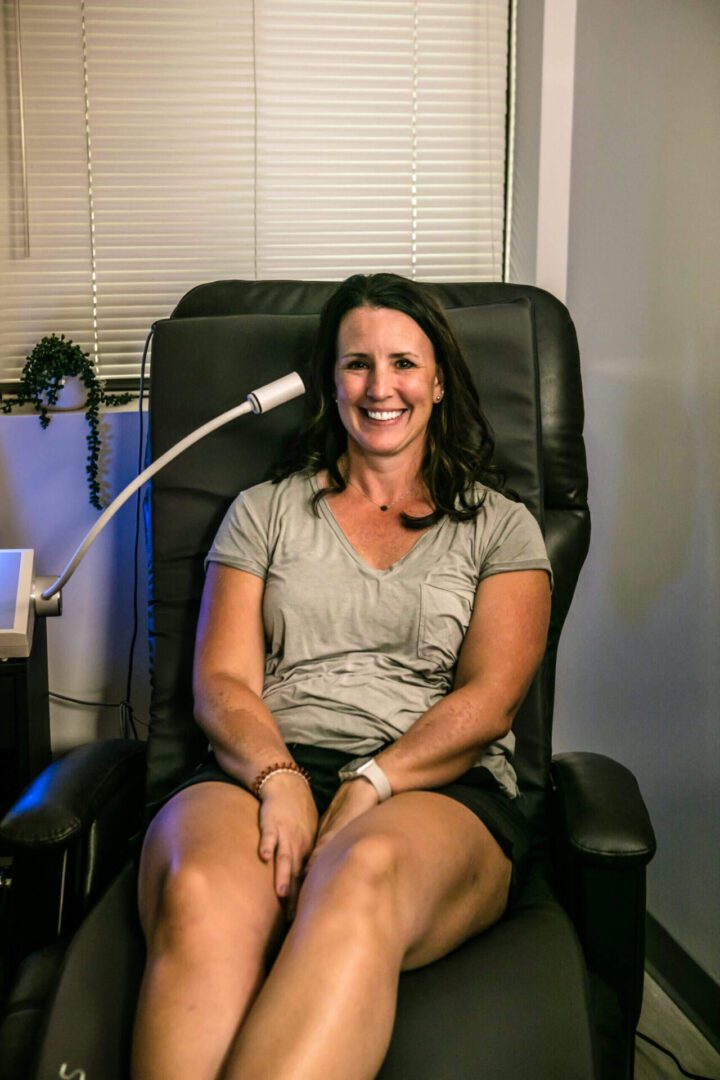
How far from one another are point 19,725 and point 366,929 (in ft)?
2.52

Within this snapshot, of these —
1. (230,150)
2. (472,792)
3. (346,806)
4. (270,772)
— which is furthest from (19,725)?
(230,150)

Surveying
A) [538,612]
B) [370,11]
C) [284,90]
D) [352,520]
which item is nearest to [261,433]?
[352,520]

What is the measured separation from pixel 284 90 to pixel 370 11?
0.80 ft

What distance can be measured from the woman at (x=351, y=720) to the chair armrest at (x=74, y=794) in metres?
0.09

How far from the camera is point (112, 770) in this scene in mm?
1534

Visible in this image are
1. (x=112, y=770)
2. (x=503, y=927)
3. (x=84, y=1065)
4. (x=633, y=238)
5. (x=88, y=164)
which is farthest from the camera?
(x=88, y=164)

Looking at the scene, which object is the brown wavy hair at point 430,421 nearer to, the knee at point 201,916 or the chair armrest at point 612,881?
the chair armrest at point 612,881

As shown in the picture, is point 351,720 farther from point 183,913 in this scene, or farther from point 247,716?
point 183,913

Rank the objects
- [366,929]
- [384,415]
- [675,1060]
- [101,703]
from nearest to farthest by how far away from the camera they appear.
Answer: [366,929] < [384,415] < [675,1060] < [101,703]

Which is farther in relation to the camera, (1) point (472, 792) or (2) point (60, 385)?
(2) point (60, 385)

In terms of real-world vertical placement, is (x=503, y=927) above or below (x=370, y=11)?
below

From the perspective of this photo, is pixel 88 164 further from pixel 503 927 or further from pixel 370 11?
pixel 503 927

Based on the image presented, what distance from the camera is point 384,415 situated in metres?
1.66

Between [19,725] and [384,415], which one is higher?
[384,415]
